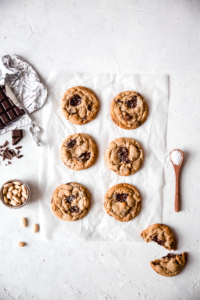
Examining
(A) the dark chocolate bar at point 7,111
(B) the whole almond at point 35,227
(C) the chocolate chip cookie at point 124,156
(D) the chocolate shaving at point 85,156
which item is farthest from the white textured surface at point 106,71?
(D) the chocolate shaving at point 85,156

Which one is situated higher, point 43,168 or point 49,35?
point 49,35

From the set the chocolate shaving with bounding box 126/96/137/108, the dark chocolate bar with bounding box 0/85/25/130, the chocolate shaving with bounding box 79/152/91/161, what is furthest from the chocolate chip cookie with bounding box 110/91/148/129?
the dark chocolate bar with bounding box 0/85/25/130

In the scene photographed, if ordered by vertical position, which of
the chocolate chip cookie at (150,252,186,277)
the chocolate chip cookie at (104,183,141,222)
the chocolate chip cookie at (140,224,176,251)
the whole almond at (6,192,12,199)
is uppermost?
the whole almond at (6,192,12,199)

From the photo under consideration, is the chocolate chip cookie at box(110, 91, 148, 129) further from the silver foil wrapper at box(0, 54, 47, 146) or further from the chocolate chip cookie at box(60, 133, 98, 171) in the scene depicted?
the silver foil wrapper at box(0, 54, 47, 146)

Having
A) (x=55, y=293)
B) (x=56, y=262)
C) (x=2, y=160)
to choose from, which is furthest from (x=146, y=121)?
(x=55, y=293)

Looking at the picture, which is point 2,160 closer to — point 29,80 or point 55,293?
point 29,80

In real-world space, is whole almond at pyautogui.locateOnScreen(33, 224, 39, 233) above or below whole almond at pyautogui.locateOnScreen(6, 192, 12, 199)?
below
